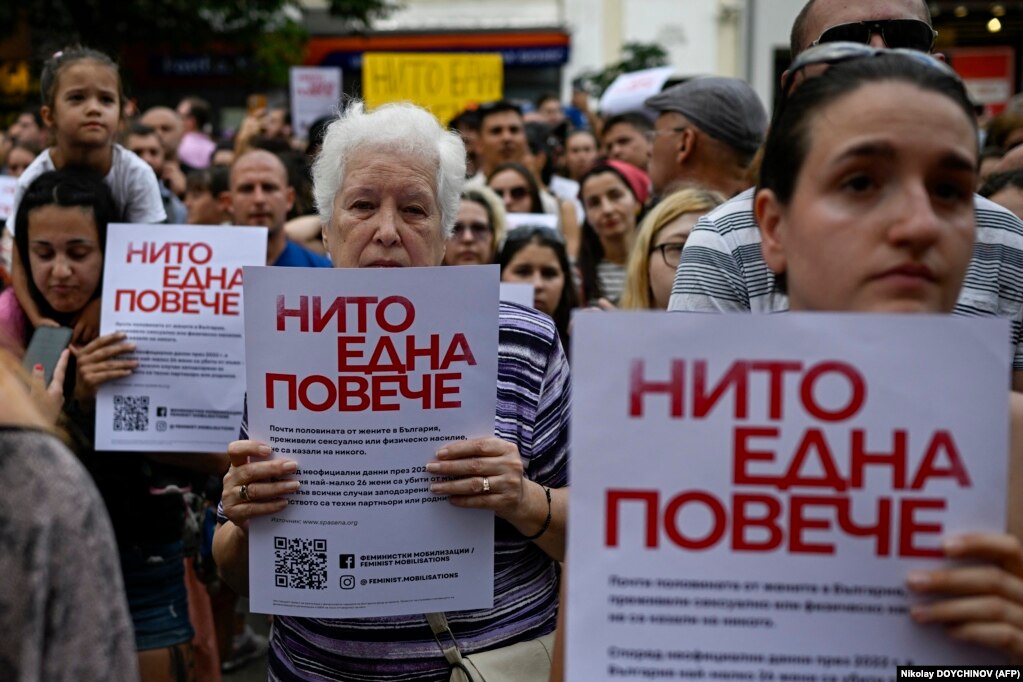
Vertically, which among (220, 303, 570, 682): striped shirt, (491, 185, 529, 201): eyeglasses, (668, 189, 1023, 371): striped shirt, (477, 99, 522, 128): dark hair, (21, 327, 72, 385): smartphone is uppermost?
(477, 99, 522, 128): dark hair

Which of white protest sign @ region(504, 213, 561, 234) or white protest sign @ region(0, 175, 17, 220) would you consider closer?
white protest sign @ region(504, 213, 561, 234)

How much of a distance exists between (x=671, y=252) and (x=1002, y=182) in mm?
1229

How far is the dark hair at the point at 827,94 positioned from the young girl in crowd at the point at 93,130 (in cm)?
384

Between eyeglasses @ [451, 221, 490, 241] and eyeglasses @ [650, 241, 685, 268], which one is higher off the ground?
eyeglasses @ [451, 221, 490, 241]

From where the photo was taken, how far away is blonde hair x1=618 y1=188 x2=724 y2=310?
3898mm

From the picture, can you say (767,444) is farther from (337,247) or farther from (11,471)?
(337,247)

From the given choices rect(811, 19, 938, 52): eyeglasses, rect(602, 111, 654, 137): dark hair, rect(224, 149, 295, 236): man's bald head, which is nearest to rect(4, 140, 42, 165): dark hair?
rect(224, 149, 295, 236): man's bald head

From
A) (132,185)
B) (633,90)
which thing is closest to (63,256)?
(132,185)

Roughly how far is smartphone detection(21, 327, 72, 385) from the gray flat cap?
2.23m

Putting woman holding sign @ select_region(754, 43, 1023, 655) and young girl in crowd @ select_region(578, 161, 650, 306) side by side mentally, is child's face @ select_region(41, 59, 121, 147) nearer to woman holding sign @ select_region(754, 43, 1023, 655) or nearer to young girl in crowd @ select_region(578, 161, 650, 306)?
young girl in crowd @ select_region(578, 161, 650, 306)

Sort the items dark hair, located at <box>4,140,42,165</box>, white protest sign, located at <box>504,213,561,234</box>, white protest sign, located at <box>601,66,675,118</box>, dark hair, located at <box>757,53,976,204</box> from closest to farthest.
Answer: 1. dark hair, located at <box>757,53,976,204</box>
2. white protest sign, located at <box>504,213,561,234</box>
3. dark hair, located at <box>4,140,42,165</box>
4. white protest sign, located at <box>601,66,675,118</box>

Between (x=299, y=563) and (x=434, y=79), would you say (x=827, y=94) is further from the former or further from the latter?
(x=434, y=79)

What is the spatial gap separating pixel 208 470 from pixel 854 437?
107 inches

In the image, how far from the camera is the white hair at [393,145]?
2629 millimetres
